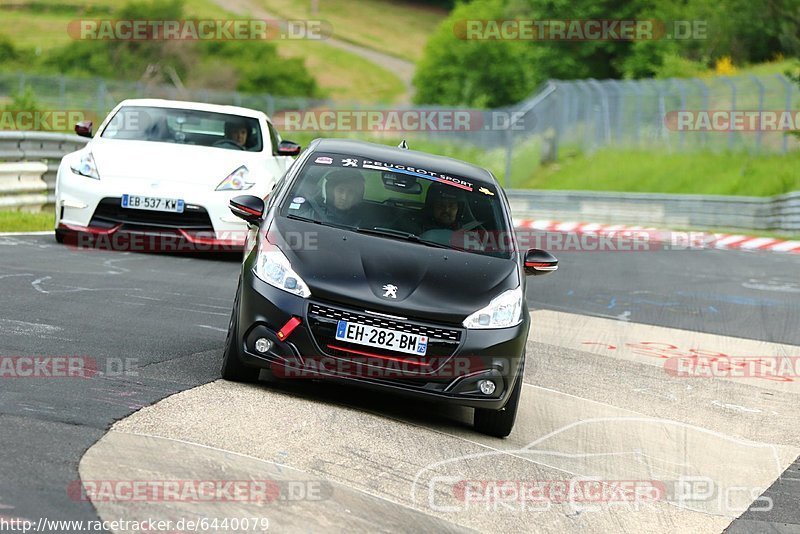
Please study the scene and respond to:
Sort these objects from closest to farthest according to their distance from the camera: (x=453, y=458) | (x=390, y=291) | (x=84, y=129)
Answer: (x=453, y=458) → (x=390, y=291) → (x=84, y=129)

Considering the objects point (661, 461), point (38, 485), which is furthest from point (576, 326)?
point (38, 485)

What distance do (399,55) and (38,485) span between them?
381 feet

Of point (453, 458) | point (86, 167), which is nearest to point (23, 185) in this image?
point (86, 167)

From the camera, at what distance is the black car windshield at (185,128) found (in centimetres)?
1391

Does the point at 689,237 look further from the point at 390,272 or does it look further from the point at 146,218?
the point at 390,272

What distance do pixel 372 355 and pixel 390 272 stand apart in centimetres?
53

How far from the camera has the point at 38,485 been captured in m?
5.01

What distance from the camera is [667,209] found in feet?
99.3

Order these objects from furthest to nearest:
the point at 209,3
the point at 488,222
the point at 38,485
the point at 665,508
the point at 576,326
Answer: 1. the point at 209,3
2. the point at 576,326
3. the point at 488,222
4. the point at 665,508
5. the point at 38,485

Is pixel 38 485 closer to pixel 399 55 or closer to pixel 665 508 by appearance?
pixel 665 508

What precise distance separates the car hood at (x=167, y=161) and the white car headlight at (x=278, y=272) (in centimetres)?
586

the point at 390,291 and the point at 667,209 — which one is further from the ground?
the point at 390,291

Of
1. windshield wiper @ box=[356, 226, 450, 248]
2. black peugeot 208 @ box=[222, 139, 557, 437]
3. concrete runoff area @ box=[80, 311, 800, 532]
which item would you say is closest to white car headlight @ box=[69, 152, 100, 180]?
black peugeot 208 @ box=[222, 139, 557, 437]

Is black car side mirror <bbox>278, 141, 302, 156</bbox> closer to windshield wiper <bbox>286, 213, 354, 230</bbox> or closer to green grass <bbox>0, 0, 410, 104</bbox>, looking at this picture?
windshield wiper <bbox>286, 213, 354, 230</bbox>
